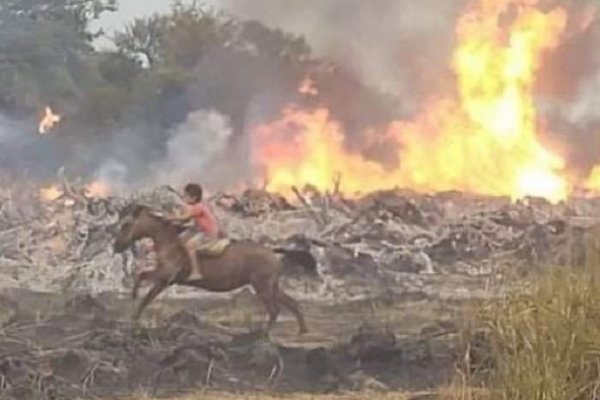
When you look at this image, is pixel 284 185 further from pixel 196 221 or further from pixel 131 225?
pixel 131 225

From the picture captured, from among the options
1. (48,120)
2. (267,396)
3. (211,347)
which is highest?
(48,120)

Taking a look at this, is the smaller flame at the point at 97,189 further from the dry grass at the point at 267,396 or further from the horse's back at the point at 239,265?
the dry grass at the point at 267,396

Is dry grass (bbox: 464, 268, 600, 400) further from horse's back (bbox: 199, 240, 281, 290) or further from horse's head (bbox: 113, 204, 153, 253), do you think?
horse's head (bbox: 113, 204, 153, 253)

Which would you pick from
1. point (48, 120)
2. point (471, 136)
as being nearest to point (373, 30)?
point (471, 136)

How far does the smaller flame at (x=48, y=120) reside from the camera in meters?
3.82

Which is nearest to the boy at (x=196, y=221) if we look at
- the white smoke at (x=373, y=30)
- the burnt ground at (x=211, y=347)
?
the burnt ground at (x=211, y=347)

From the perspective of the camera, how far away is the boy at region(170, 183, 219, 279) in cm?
385

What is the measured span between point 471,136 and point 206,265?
2.81 ft

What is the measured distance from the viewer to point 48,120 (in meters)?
3.82

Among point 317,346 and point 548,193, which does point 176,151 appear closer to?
point 317,346

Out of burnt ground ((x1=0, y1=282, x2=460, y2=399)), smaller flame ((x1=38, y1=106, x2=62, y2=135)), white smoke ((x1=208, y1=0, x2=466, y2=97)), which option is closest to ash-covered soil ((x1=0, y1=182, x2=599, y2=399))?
burnt ground ((x1=0, y1=282, x2=460, y2=399))

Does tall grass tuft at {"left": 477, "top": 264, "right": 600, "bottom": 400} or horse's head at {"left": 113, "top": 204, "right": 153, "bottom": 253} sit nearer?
tall grass tuft at {"left": 477, "top": 264, "right": 600, "bottom": 400}

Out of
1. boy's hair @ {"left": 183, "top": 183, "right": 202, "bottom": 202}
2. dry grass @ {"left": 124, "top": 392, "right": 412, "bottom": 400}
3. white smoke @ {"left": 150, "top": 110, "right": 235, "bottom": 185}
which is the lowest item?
dry grass @ {"left": 124, "top": 392, "right": 412, "bottom": 400}

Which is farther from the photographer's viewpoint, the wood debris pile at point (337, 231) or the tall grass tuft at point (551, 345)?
the wood debris pile at point (337, 231)
